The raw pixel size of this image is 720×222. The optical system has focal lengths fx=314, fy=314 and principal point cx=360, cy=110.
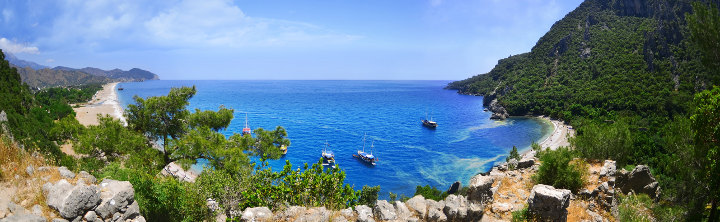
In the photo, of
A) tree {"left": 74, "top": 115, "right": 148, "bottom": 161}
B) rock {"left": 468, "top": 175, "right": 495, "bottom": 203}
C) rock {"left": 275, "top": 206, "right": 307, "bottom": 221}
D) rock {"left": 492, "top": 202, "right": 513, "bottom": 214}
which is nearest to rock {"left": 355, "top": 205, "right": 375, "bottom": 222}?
rock {"left": 275, "top": 206, "right": 307, "bottom": 221}

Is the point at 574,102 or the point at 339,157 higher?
the point at 574,102

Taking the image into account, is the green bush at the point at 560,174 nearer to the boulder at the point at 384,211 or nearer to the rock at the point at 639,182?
the rock at the point at 639,182

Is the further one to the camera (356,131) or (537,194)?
(356,131)

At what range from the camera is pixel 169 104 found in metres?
20.2

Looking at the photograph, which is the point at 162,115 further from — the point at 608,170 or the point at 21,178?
the point at 608,170

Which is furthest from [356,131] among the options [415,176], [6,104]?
[6,104]

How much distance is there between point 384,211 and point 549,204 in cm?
545

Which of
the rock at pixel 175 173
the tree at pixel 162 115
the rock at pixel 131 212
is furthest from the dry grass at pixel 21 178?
the tree at pixel 162 115

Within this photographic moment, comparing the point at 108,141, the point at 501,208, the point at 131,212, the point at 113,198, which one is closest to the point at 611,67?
the point at 501,208

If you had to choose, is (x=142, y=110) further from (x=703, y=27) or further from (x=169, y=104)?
(x=703, y=27)

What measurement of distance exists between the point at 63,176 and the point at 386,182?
47175mm

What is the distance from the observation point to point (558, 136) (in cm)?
7775

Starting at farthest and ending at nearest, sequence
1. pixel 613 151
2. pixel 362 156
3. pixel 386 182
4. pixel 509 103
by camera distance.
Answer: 1. pixel 509 103
2. pixel 362 156
3. pixel 386 182
4. pixel 613 151

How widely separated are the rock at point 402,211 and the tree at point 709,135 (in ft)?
31.5
